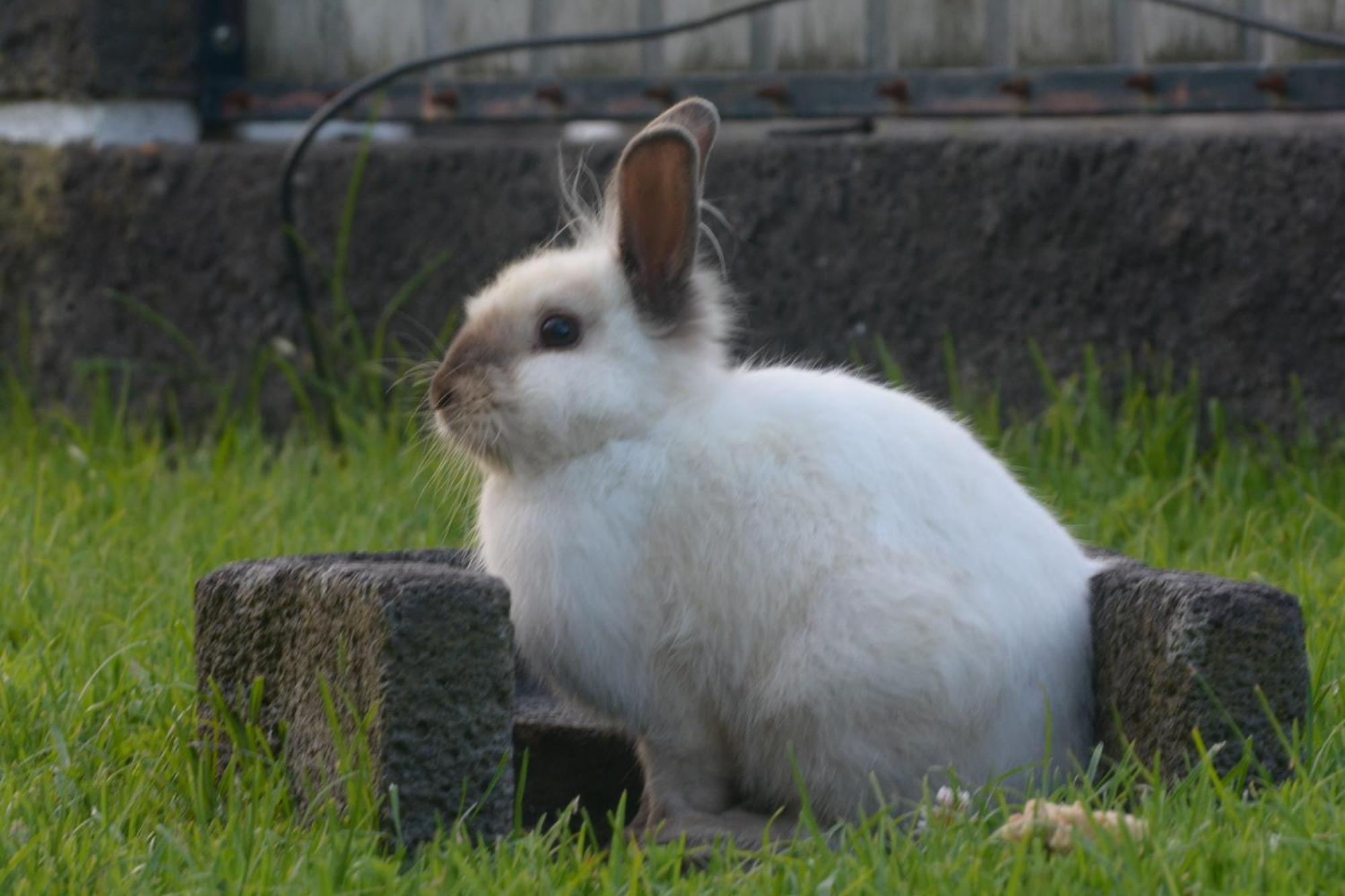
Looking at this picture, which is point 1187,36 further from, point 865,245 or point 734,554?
point 734,554

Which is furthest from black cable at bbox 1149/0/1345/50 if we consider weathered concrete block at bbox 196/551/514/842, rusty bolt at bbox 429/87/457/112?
weathered concrete block at bbox 196/551/514/842

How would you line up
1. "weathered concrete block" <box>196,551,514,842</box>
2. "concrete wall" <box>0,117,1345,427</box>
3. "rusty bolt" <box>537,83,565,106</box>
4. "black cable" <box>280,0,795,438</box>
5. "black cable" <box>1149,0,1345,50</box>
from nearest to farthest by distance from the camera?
"weathered concrete block" <box>196,551,514,842</box>
"black cable" <box>1149,0,1345,50</box>
"concrete wall" <box>0,117,1345,427</box>
"black cable" <box>280,0,795,438</box>
"rusty bolt" <box>537,83,565,106</box>

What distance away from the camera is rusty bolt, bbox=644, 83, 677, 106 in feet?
16.1

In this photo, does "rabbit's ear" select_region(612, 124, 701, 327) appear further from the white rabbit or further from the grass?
the grass

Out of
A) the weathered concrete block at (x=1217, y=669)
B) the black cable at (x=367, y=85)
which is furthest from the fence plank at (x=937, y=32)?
the weathered concrete block at (x=1217, y=669)

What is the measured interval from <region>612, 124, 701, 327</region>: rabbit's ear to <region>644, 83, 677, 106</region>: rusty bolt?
90.4 inches

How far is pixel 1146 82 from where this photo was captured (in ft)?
14.6

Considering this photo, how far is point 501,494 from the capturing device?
262cm

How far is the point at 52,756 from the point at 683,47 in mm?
2970

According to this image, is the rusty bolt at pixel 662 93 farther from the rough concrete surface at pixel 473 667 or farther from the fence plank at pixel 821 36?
the rough concrete surface at pixel 473 667

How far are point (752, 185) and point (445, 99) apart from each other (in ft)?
3.38

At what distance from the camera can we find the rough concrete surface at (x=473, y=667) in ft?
7.39

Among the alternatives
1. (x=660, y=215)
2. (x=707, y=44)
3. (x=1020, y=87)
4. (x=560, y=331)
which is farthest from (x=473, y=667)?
(x=707, y=44)

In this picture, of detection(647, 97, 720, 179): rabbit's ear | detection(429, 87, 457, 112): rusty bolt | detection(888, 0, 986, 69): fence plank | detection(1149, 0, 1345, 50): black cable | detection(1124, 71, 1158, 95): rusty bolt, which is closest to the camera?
detection(647, 97, 720, 179): rabbit's ear
